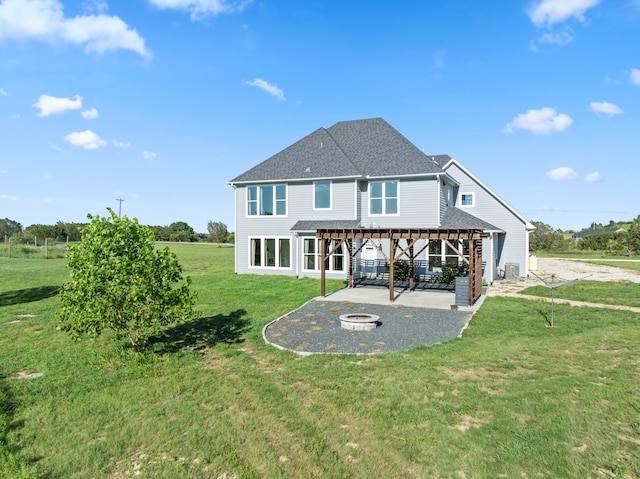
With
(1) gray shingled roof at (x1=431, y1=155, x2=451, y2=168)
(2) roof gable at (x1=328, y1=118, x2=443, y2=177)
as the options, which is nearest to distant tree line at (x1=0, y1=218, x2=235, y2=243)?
(2) roof gable at (x1=328, y1=118, x2=443, y2=177)

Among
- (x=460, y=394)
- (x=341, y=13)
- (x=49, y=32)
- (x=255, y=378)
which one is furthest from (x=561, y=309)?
(x=49, y=32)

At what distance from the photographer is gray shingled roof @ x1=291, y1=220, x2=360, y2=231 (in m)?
21.2

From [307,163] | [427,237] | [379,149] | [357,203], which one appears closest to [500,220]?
[379,149]

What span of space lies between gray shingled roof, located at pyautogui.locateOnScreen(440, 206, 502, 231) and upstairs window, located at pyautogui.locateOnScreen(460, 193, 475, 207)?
134cm

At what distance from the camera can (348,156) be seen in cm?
2392

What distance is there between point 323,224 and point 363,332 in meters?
11.2

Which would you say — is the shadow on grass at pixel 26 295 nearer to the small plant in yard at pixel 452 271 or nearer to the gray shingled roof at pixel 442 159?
the small plant in yard at pixel 452 271

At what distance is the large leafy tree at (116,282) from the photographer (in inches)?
327

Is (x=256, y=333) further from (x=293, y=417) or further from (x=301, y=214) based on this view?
(x=301, y=214)

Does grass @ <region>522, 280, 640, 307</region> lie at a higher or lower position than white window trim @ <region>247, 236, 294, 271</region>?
lower

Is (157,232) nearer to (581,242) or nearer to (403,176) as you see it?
(403,176)

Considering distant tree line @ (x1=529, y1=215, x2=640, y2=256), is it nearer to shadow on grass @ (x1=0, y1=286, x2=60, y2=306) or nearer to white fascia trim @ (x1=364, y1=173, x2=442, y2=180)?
white fascia trim @ (x1=364, y1=173, x2=442, y2=180)

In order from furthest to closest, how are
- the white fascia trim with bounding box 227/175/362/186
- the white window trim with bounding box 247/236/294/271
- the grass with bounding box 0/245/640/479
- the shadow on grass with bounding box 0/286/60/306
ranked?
1. the white window trim with bounding box 247/236/294/271
2. the white fascia trim with bounding box 227/175/362/186
3. the shadow on grass with bounding box 0/286/60/306
4. the grass with bounding box 0/245/640/479

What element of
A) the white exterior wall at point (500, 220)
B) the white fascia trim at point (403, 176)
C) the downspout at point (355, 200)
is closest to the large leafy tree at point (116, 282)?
the downspout at point (355, 200)
